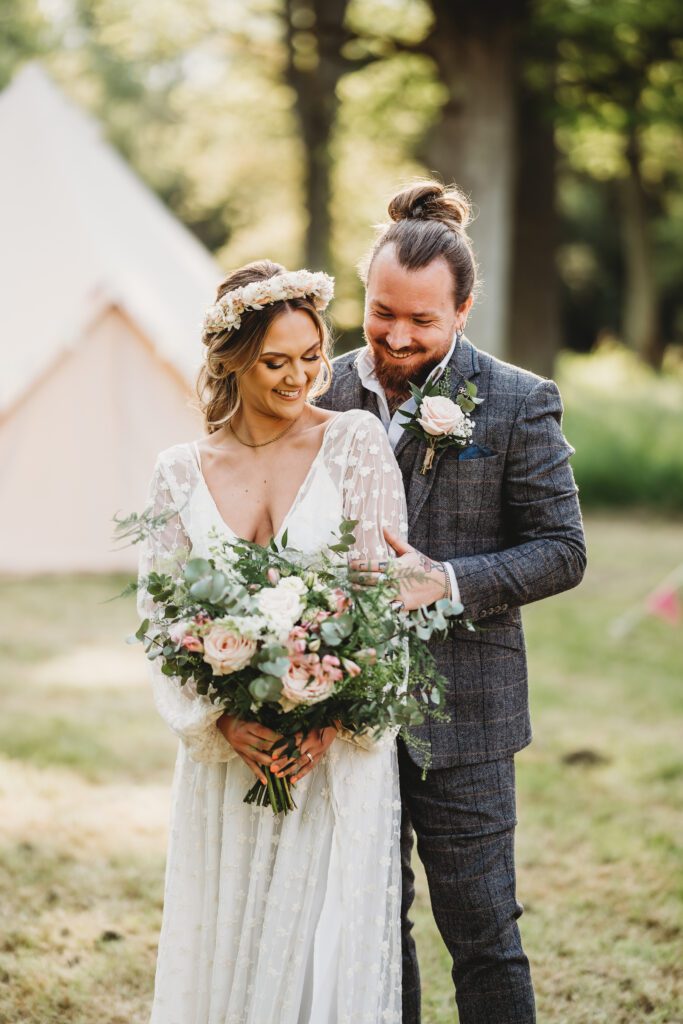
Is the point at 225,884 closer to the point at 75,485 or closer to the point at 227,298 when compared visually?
the point at 227,298

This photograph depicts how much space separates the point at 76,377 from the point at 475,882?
22.1 ft

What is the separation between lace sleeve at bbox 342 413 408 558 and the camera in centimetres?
246

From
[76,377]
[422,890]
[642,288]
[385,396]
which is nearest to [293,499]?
[385,396]

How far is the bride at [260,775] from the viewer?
247 centimetres

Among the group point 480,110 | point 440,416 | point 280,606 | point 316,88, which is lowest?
point 280,606

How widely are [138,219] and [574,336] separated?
76.4 feet

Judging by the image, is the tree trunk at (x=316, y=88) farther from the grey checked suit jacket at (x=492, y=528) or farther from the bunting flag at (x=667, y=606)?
the grey checked suit jacket at (x=492, y=528)

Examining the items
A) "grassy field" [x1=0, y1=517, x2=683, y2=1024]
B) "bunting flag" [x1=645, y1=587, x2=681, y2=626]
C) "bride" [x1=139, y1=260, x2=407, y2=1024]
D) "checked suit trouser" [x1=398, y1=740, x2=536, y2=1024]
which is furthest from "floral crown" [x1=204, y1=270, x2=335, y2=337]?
"bunting flag" [x1=645, y1=587, x2=681, y2=626]

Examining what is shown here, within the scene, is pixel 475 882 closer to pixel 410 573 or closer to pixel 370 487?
pixel 410 573

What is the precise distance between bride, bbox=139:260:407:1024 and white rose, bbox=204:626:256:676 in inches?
11.0

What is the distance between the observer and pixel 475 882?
103 inches

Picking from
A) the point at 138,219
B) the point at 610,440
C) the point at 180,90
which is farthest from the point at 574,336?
the point at 138,219

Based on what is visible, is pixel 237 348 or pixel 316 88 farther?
pixel 316 88

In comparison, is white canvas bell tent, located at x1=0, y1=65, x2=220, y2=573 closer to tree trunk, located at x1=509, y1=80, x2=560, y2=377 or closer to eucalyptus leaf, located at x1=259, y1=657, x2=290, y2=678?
tree trunk, located at x1=509, y1=80, x2=560, y2=377
